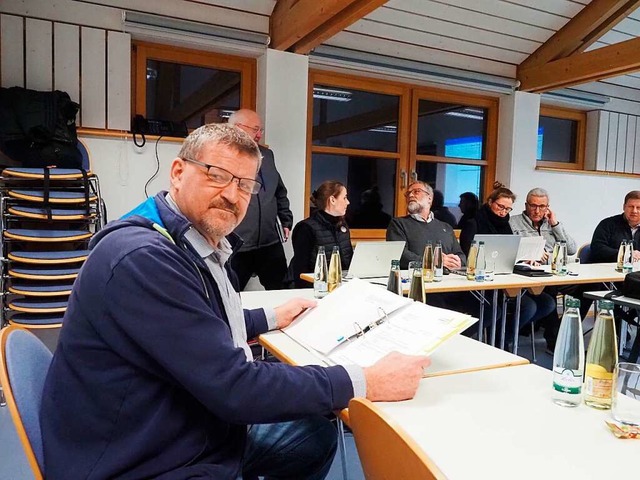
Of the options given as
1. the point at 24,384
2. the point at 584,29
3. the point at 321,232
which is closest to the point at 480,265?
the point at 321,232

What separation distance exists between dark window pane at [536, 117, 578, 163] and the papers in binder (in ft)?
15.1

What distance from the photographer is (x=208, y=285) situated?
1057 mm

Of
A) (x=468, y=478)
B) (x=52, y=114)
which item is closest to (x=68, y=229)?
(x=52, y=114)

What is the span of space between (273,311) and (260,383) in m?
0.62

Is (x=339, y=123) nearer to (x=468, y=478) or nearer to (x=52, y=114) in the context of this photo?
(x=52, y=114)

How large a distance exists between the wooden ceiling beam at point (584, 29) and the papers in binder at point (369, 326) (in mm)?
4048

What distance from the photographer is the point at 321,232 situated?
325cm

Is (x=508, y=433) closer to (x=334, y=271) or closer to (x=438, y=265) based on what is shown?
(x=334, y=271)

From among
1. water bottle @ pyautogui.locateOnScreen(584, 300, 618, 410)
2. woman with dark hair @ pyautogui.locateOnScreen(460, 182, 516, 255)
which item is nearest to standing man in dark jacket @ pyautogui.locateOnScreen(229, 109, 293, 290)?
woman with dark hair @ pyautogui.locateOnScreen(460, 182, 516, 255)

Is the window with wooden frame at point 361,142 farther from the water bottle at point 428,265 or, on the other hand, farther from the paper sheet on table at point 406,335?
the paper sheet on table at point 406,335

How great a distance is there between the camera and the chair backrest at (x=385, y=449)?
1.98ft

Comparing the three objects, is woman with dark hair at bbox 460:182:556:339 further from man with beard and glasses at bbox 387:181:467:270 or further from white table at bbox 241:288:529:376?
white table at bbox 241:288:529:376

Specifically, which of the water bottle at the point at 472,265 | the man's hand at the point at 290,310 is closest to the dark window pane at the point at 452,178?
the water bottle at the point at 472,265

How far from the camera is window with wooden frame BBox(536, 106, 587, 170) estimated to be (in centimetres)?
542
